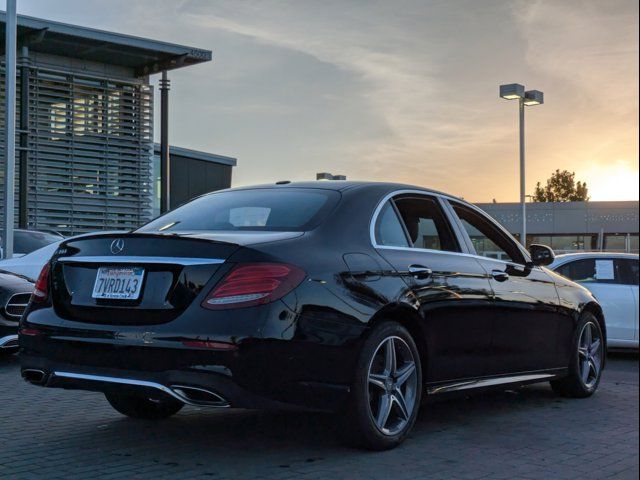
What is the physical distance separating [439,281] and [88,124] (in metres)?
21.5

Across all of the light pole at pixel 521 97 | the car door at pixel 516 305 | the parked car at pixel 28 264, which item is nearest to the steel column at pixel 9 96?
the parked car at pixel 28 264

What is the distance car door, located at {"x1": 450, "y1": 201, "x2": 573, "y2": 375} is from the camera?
6392mm

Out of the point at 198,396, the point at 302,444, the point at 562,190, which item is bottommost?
the point at 302,444

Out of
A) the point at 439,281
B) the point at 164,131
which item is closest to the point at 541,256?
the point at 439,281

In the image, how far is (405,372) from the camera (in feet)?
17.9

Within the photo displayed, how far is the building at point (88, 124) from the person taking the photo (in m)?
24.0

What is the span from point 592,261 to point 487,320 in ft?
18.4

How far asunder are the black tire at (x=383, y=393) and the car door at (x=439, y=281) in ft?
0.63

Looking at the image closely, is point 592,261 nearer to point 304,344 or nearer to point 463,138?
point 463,138

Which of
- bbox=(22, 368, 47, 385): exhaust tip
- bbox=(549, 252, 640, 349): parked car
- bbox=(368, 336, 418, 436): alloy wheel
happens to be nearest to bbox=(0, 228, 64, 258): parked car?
bbox=(549, 252, 640, 349): parked car

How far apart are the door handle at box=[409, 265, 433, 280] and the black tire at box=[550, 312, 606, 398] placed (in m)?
2.28

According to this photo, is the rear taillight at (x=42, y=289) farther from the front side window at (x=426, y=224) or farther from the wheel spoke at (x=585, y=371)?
the wheel spoke at (x=585, y=371)

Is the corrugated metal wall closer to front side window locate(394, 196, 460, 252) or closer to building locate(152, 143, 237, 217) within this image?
building locate(152, 143, 237, 217)

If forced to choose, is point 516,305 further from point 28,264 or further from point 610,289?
point 28,264
